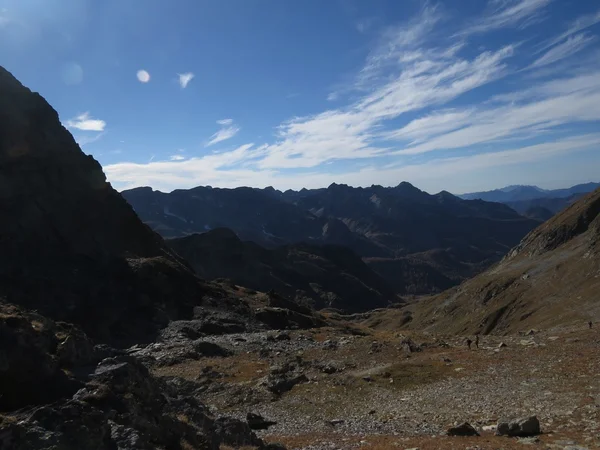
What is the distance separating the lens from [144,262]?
87.0m

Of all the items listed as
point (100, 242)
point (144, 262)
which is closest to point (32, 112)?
point (100, 242)

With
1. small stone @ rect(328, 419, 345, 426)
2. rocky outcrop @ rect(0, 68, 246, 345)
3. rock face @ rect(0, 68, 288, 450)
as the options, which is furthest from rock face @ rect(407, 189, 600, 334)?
rocky outcrop @ rect(0, 68, 246, 345)

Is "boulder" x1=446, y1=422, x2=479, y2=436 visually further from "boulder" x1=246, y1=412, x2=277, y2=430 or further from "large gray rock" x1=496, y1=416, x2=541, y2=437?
"boulder" x1=246, y1=412, x2=277, y2=430

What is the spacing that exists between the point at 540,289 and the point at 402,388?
109435 mm

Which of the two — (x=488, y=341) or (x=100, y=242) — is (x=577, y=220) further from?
(x=100, y=242)

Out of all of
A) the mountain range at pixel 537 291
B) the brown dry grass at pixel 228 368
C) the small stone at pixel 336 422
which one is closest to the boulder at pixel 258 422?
the small stone at pixel 336 422

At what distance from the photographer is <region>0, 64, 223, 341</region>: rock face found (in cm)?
7119

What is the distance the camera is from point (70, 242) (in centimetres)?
8575

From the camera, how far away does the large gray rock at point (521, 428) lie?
64.3 ft

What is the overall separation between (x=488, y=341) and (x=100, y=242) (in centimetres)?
7365

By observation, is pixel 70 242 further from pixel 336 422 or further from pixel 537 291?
pixel 537 291

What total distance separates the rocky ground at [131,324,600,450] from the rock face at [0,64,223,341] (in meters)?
25.5

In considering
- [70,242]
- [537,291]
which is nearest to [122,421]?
[70,242]

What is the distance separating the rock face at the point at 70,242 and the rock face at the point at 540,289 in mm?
72810
